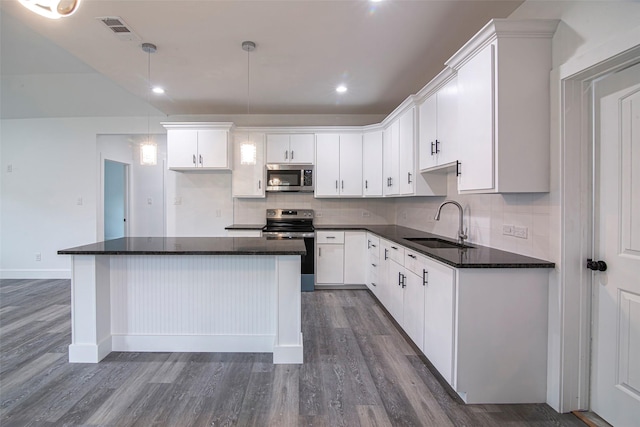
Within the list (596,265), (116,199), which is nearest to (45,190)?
(116,199)

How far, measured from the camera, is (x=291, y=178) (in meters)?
4.32

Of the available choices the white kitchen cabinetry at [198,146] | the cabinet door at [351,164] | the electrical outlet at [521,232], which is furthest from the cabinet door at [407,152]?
the white kitchen cabinetry at [198,146]

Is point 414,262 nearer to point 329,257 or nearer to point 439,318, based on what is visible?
point 439,318

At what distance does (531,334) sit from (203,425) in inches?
80.1

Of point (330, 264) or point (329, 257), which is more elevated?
point (329, 257)

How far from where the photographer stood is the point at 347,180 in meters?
4.32

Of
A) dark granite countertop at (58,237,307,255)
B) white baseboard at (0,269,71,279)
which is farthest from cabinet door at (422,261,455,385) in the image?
white baseboard at (0,269,71,279)

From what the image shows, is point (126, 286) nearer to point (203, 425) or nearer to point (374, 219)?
point (203, 425)

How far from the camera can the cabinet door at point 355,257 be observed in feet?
13.5

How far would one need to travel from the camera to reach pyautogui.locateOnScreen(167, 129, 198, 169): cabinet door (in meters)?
4.12

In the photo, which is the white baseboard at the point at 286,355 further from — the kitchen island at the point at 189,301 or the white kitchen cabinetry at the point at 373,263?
the white kitchen cabinetry at the point at 373,263

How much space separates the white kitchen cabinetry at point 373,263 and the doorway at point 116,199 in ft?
17.3

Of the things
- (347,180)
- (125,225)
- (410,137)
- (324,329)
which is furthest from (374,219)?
(125,225)

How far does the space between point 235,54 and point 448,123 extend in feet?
6.84
